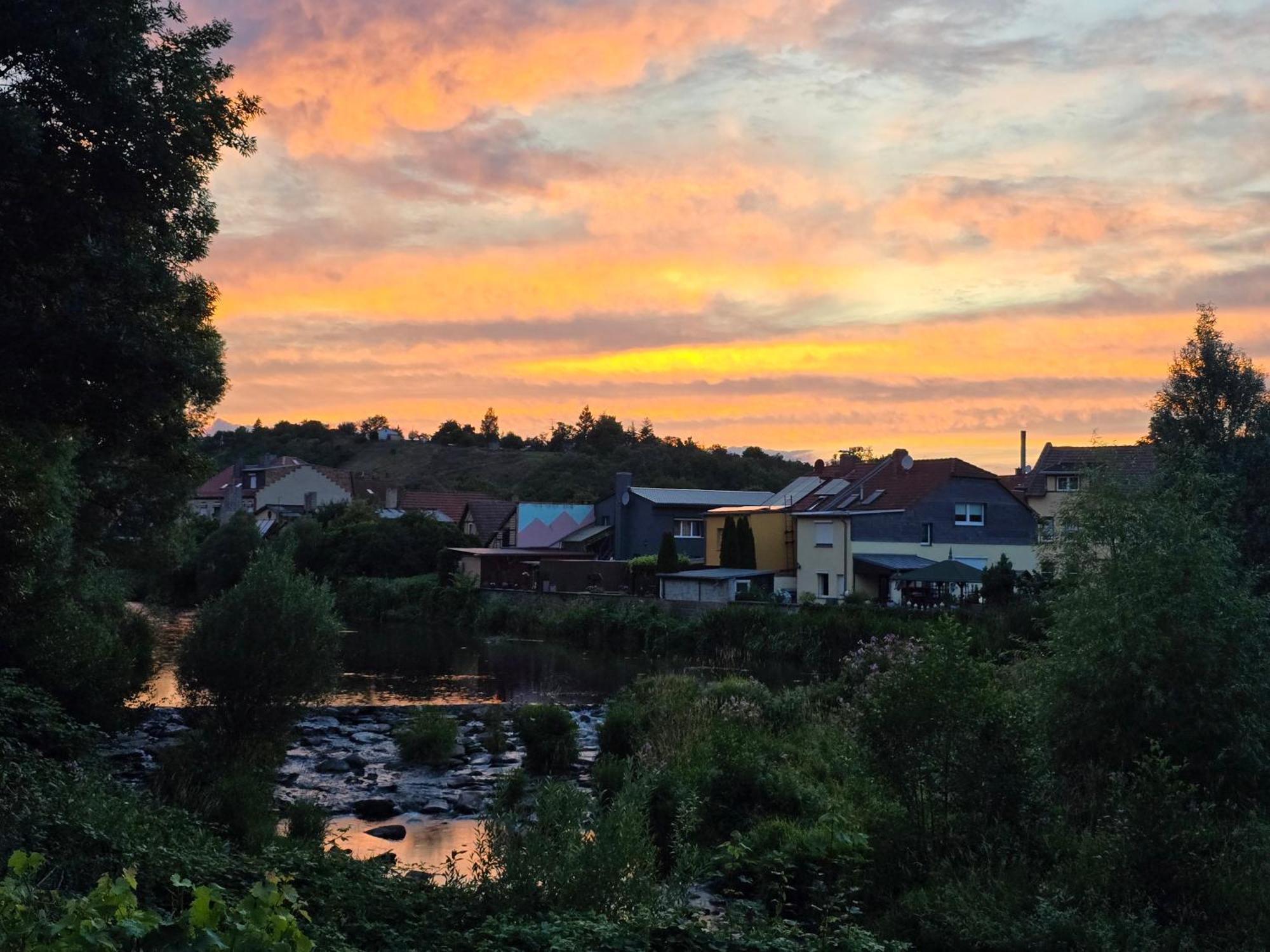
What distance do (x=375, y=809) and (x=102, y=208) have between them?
434 inches

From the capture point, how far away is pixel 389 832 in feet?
56.0

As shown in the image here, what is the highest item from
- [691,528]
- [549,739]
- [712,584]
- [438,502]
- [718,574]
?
[438,502]

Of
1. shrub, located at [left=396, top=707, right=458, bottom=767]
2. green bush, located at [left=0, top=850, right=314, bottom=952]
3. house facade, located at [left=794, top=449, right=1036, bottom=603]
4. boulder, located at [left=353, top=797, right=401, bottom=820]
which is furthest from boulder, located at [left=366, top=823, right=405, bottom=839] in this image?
house facade, located at [left=794, top=449, right=1036, bottom=603]

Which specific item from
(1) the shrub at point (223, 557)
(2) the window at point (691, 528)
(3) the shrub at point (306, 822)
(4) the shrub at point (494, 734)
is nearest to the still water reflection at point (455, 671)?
(4) the shrub at point (494, 734)

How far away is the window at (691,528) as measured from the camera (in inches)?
2453

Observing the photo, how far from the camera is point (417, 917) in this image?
9.90 meters

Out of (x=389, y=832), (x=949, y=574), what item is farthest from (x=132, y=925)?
(x=949, y=574)

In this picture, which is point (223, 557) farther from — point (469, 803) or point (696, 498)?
point (469, 803)

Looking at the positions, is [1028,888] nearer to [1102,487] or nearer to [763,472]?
[1102,487]

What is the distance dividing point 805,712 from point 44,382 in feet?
54.7

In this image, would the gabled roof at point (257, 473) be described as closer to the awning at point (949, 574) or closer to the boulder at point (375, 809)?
the awning at point (949, 574)

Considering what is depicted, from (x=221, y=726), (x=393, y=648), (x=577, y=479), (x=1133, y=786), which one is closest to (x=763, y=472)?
(x=577, y=479)

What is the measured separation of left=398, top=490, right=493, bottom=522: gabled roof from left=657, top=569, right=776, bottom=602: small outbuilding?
34610 mm

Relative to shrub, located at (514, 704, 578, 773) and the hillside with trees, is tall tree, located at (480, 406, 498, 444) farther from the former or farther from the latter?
shrub, located at (514, 704, 578, 773)
